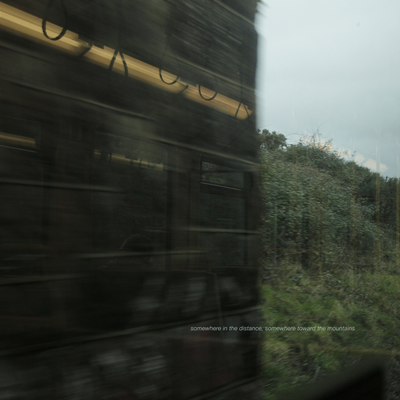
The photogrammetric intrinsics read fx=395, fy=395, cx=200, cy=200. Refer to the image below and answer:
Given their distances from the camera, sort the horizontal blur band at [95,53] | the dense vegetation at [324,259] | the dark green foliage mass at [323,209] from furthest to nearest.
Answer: the dark green foliage mass at [323,209]
the dense vegetation at [324,259]
the horizontal blur band at [95,53]

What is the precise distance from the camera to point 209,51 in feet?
4.35

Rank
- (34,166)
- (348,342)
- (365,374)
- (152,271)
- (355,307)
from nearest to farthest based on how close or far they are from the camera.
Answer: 1. (365,374)
2. (34,166)
3. (152,271)
4. (348,342)
5. (355,307)

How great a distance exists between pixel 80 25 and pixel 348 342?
4.92 meters

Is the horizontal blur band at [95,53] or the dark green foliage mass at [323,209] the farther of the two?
the dark green foliage mass at [323,209]

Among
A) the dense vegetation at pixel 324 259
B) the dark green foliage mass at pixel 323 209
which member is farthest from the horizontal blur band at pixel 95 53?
the dark green foliage mass at pixel 323 209

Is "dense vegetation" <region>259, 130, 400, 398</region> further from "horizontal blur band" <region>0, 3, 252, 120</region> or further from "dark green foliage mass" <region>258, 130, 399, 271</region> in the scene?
"horizontal blur band" <region>0, 3, 252, 120</region>

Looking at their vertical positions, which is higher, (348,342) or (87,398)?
(87,398)

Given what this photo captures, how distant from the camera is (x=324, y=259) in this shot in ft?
22.8

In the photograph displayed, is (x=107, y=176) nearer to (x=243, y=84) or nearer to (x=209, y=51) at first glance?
(x=209, y=51)

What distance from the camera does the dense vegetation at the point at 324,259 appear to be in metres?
4.38

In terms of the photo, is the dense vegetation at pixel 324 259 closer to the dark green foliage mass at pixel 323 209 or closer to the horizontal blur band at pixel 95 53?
the dark green foliage mass at pixel 323 209

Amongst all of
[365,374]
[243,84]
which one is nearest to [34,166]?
[365,374]

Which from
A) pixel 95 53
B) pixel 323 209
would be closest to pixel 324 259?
pixel 323 209

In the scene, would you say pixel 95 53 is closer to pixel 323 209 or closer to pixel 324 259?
pixel 324 259
